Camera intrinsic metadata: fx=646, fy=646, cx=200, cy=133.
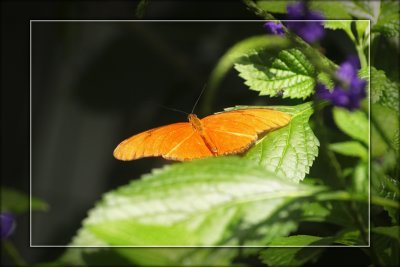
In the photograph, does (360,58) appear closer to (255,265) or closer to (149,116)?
(255,265)

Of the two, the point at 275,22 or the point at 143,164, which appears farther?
the point at 143,164

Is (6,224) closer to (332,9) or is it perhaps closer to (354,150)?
(354,150)

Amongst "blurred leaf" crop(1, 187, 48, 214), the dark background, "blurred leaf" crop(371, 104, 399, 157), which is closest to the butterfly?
"blurred leaf" crop(371, 104, 399, 157)

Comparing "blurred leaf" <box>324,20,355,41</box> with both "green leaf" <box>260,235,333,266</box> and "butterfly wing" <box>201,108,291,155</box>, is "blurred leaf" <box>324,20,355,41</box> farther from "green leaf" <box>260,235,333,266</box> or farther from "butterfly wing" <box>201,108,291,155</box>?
"green leaf" <box>260,235,333,266</box>

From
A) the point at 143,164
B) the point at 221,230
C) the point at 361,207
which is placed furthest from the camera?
the point at 143,164

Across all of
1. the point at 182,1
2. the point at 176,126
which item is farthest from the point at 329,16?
the point at 182,1

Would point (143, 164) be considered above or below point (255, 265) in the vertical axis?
below

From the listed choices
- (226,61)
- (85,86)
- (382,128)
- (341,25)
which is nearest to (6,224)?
(226,61)
